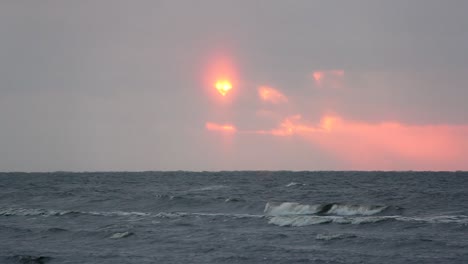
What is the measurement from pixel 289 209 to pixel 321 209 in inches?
95.2

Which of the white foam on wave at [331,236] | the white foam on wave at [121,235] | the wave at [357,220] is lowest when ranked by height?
the white foam on wave at [121,235]

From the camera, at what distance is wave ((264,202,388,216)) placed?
45.0m

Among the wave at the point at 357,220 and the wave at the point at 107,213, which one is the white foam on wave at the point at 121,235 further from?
the wave at the point at 107,213

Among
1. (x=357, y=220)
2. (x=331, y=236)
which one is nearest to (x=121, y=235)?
(x=331, y=236)

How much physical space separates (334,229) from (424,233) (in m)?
5.19

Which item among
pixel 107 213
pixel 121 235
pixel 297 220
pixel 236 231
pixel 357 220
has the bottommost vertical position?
pixel 121 235

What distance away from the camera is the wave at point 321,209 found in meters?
45.0

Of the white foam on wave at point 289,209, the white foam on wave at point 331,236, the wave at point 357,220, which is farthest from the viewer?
the white foam on wave at point 289,209

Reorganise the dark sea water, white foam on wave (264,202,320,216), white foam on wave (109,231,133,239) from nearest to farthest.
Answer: the dark sea water
white foam on wave (109,231,133,239)
white foam on wave (264,202,320,216)

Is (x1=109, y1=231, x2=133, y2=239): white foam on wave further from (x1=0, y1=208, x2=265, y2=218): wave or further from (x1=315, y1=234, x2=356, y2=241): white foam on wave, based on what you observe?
(x1=315, y1=234, x2=356, y2=241): white foam on wave

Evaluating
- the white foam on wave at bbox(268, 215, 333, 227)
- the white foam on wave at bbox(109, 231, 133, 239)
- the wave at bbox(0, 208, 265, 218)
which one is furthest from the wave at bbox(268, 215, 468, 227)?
the white foam on wave at bbox(109, 231, 133, 239)

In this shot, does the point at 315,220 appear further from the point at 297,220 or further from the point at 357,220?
the point at 357,220

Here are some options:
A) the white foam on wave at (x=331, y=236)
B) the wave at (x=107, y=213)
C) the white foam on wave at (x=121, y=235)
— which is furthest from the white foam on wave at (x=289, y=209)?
the white foam on wave at (x=121, y=235)

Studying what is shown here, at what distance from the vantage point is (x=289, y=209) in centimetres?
4712
